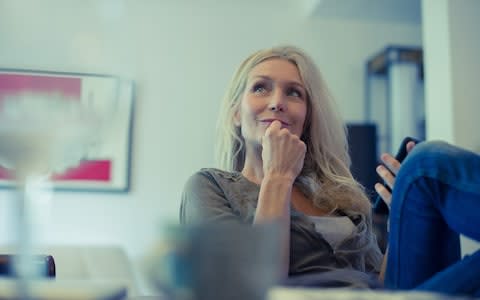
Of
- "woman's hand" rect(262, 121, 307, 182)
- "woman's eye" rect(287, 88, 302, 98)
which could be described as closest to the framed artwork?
"woman's eye" rect(287, 88, 302, 98)

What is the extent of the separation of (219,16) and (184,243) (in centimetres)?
272

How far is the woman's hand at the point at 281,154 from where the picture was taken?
2.93 feet

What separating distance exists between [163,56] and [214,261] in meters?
2.60

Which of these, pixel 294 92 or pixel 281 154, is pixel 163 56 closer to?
pixel 294 92

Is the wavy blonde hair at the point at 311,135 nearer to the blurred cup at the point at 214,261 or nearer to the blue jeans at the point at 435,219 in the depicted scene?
the blue jeans at the point at 435,219

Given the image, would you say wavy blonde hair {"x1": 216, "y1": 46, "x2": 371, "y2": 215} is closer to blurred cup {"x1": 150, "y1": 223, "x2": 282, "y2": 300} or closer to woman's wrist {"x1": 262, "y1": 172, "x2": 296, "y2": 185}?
woman's wrist {"x1": 262, "y1": 172, "x2": 296, "y2": 185}

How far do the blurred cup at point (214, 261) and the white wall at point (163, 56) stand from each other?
2.24 metres

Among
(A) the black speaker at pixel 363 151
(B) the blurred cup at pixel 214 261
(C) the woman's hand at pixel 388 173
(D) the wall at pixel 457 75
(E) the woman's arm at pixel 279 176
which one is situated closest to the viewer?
(B) the blurred cup at pixel 214 261

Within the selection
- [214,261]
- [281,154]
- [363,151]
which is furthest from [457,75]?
[214,261]

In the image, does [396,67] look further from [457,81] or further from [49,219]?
[49,219]

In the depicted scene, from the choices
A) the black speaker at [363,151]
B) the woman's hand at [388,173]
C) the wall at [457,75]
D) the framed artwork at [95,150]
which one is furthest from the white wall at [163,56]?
the woman's hand at [388,173]

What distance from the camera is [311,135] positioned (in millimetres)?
1146

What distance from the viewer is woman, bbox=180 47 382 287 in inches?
33.9

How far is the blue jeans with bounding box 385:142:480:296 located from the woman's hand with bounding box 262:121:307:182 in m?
0.24
